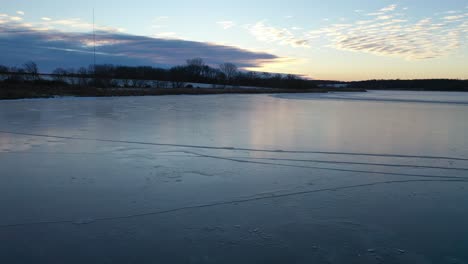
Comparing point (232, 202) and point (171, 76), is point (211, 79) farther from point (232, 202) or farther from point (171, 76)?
point (232, 202)

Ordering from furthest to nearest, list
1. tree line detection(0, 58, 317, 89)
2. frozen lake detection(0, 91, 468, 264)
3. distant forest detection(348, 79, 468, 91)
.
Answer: distant forest detection(348, 79, 468, 91), tree line detection(0, 58, 317, 89), frozen lake detection(0, 91, 468, 264)

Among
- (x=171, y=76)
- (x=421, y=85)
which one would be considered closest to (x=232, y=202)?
(x=171, y=76)

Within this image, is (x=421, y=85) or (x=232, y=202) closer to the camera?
(x=232, y=202)

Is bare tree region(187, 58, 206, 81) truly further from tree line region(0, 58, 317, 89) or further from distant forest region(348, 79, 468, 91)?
distant forest region(348, 79, 468, 91)

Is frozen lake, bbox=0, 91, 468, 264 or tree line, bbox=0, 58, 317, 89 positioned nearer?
frozen lake, bbox=0, 91, 468, 264

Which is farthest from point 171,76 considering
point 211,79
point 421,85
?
point 421,85

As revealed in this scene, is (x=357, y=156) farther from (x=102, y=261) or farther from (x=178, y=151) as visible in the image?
(x=102, y=261)

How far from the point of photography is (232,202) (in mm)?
→ 3482

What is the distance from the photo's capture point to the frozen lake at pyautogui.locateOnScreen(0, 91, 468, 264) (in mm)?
2496

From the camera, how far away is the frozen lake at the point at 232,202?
2.50 meters

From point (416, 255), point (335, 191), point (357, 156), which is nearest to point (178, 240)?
point (416, 255)

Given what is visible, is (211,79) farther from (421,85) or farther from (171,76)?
(421,85)

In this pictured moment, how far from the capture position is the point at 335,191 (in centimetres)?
385

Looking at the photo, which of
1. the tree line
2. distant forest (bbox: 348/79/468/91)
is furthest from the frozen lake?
distant forest (bbox: 348/79/468/91)
